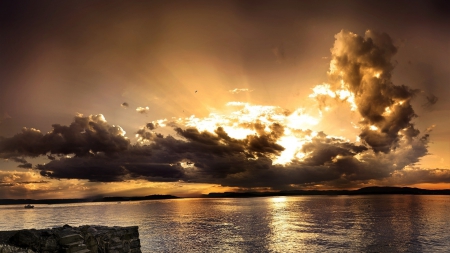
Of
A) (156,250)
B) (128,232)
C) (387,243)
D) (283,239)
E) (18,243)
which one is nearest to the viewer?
(18,243)

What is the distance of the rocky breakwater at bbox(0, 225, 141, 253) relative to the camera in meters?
18.9

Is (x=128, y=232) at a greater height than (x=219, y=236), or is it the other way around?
(x=128, y=232)

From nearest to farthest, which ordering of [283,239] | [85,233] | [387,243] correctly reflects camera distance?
[85,233], [387,243], [283,239]

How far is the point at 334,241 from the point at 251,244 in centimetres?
1912

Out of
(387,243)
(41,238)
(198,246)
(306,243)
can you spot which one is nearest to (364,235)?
(387,243)

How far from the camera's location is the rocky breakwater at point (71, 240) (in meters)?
18.9

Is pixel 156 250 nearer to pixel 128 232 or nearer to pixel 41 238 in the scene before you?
pixel 128 232

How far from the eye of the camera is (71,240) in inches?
750

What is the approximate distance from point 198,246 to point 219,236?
1450 centimetres

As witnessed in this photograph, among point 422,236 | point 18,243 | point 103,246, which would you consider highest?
point 18,243

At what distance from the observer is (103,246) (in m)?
29.1

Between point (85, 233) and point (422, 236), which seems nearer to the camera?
Result: point (85, 233)

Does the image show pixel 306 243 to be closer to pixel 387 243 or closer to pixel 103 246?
pixel 387 243

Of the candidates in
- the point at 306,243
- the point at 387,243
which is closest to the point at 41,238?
the point at 306,243
